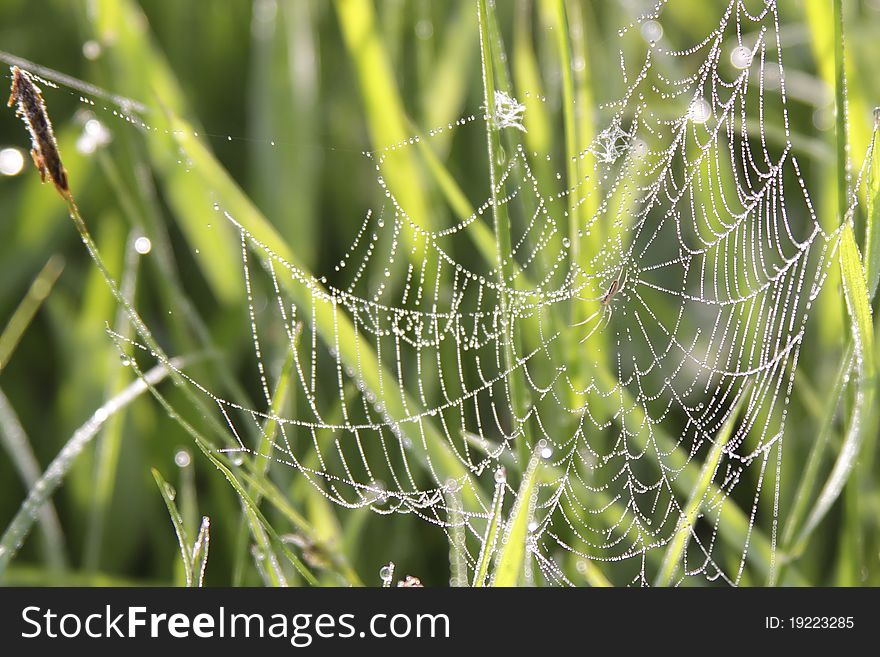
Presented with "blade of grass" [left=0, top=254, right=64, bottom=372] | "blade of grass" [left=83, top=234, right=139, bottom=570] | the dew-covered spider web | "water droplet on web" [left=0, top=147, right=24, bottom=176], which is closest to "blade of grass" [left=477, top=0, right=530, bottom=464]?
the dew-covered spider web

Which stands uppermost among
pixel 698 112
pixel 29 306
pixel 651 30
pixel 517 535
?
pixel 651 30

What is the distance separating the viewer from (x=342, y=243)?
1705 millimetres

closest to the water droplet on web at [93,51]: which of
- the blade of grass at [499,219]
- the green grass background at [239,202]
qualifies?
the green grass background at [239,202]

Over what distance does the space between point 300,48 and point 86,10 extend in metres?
0.37

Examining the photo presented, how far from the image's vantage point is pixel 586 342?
4.23 feet

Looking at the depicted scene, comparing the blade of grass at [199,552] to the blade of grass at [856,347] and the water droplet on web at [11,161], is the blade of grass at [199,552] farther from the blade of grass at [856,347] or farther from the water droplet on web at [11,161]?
the water droplet on web at [11,161]

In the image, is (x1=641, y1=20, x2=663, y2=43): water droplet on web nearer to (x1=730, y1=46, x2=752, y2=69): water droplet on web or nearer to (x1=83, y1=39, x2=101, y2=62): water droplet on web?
(x1=730, y1=46, x2=752, y2=69): water droplet on web

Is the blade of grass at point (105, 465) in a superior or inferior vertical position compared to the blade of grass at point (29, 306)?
inferior

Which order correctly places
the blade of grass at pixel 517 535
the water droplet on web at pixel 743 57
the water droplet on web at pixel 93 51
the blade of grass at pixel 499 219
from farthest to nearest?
the water droplet on web at pixel 93 51 < the water droplet on web at pixel 743 57 < the blade of grass at pixel 499 219 < the blade of grass at pixel 517 535

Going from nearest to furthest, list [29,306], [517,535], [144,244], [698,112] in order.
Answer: [517,535], [144,244], [698,112], [29,306]

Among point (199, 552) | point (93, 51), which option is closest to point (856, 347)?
point (199, 552)

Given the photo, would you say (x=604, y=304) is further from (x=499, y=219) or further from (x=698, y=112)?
(x=698, y=112)

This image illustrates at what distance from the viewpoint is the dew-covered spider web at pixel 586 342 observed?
1167 millimetres
